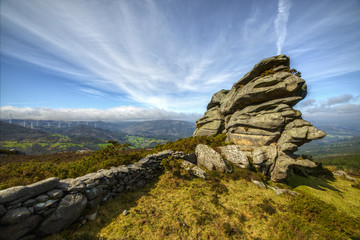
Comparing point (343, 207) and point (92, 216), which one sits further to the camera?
point (343, 207)

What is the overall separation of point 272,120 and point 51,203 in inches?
954

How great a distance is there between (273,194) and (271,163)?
15.3 ft

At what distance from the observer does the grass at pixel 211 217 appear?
8.09 m

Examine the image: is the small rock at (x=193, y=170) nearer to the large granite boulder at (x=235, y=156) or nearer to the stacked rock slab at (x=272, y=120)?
→ the large granite boulder at (x=235, y=156)

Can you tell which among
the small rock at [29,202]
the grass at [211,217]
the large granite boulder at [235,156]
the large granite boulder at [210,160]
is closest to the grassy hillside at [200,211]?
the grass at [211,217]

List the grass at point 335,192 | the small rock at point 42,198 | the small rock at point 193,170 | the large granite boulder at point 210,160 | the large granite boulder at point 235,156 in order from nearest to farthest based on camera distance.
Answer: the small rock at point 42,198
the grass at point 335,192
the small rock at point 193,170
the large granite boulder at point 210,160
the large granite boulder at point 235,156

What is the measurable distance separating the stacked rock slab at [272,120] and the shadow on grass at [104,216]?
50.9ft

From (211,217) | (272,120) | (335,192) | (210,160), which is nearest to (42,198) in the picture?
(211,217)

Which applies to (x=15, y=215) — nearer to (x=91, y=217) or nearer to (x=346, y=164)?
(x=91, y=217)

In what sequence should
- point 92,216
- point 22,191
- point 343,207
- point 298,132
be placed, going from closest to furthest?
point 22,191
point 92,216
point 343,207
point 298,132

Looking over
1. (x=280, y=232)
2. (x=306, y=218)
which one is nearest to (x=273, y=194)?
(x=306, y=218)

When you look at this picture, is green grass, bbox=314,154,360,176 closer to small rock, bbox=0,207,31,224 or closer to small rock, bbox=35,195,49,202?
small rock, bbox=35,195,49,202

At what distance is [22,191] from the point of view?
20.7 ft

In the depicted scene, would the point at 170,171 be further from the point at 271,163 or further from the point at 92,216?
the point at 271,163
